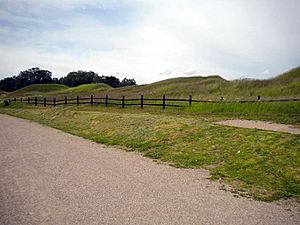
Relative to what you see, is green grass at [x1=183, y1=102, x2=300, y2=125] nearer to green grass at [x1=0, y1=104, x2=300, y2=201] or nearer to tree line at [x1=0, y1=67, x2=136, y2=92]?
green grass at [x1=0, y1=104, x2=300, y2=201]

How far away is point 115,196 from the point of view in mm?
5504

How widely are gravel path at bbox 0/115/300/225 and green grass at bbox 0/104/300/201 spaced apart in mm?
645

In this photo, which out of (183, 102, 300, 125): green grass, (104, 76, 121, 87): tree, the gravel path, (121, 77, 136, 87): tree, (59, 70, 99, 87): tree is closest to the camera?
the gravel path

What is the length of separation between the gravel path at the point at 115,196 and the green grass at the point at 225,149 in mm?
645

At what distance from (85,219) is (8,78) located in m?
161

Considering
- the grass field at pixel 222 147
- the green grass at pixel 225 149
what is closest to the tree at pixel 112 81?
the grass field at pixel 222 147

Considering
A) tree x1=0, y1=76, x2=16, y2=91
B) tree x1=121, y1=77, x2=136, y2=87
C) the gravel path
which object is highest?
tree x1=121, y1=77, x2=136, y2=87

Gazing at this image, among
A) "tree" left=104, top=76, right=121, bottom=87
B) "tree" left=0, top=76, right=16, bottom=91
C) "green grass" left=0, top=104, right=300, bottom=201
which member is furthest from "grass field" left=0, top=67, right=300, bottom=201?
"tree" left=0, top=76, right=16, bottom=91

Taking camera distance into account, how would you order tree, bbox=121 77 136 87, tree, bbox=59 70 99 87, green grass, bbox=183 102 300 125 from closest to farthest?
green grass, bbox=183 102 300 125, tree, bbox=121 77 136 87, tree, bbox=59 70 99 87

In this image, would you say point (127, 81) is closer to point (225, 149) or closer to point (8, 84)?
point (8, 84)

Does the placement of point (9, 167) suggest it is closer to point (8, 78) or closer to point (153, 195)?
point (153, 195)

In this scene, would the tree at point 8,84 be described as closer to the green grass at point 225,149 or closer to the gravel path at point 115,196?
the green grass at point 225,149

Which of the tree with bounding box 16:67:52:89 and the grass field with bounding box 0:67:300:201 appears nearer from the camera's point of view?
the grass field with bounding box 0:67:300:201

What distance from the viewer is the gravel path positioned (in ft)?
14.9
